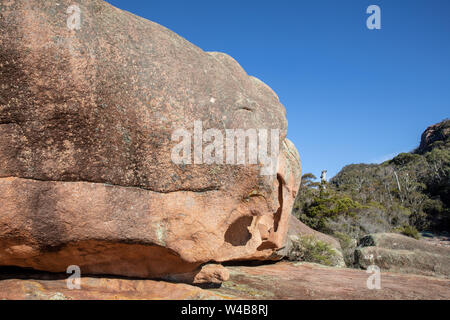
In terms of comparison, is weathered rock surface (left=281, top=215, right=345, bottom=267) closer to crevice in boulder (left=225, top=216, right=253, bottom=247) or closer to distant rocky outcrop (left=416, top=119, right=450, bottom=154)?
crevice in boulder (left=225, top=216, right=253, bottom=247)

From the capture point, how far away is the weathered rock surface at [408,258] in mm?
8164

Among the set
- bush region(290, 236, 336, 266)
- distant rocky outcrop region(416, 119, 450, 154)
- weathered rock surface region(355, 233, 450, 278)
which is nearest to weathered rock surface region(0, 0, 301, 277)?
bush region(290, 236, 336, 266)

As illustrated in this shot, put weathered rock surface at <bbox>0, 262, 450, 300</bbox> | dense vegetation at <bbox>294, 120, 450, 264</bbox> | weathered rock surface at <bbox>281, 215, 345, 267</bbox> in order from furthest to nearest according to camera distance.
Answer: dense vegetation at <bbox>294, 120, 450, 264</bbox>
weathered rock surface at <bbox>281, 215, 345, 267</bbox>
weathered rock surface at <bbox>0, 262, 450, 300</bbox>

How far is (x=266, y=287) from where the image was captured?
5434mm

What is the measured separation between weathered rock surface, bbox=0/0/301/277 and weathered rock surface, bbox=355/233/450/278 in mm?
5702

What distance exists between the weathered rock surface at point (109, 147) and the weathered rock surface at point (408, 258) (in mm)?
5702

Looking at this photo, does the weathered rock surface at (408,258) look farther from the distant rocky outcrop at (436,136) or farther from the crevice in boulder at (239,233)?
the distant rocky outcrop at (436,136)

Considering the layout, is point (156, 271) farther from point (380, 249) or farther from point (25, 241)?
point (380, 249)

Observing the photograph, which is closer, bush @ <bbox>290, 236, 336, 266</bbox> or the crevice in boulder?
the crevice in boulder

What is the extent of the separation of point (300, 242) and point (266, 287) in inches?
158

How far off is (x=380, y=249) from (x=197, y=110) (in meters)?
7.27

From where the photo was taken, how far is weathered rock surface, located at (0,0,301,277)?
11.6 ft

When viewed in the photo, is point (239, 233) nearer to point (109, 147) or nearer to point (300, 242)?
point (109, 147)
